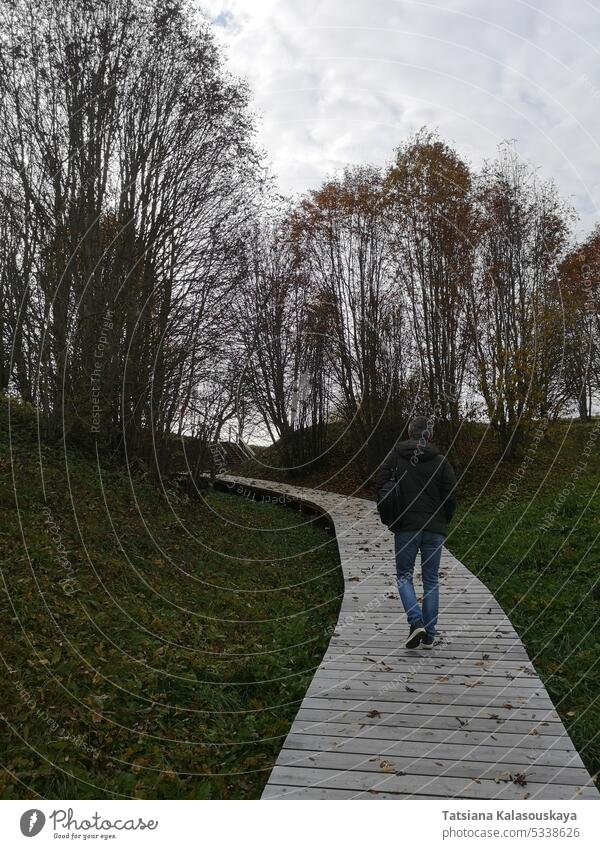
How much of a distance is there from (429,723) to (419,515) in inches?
81.7

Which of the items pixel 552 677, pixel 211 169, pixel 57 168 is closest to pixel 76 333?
pixel 57 168

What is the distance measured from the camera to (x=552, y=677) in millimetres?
6227

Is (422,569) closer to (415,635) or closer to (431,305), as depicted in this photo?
(415,635)

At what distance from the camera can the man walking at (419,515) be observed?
6457 mm

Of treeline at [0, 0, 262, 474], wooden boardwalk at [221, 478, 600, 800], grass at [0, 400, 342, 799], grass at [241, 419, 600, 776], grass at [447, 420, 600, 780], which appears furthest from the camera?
treeline at [0, 0, 262, 474]

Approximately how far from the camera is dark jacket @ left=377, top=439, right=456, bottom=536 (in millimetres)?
6453

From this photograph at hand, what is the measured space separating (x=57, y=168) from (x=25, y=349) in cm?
368

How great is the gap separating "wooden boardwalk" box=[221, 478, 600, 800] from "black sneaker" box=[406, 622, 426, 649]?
74 mm

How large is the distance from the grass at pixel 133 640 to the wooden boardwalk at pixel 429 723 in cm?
49

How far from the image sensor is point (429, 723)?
4.94m

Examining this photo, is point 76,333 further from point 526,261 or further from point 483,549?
point 526,261

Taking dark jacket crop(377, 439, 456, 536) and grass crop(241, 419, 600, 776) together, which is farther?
dark jacket crop(377, 439, 456, 536)
